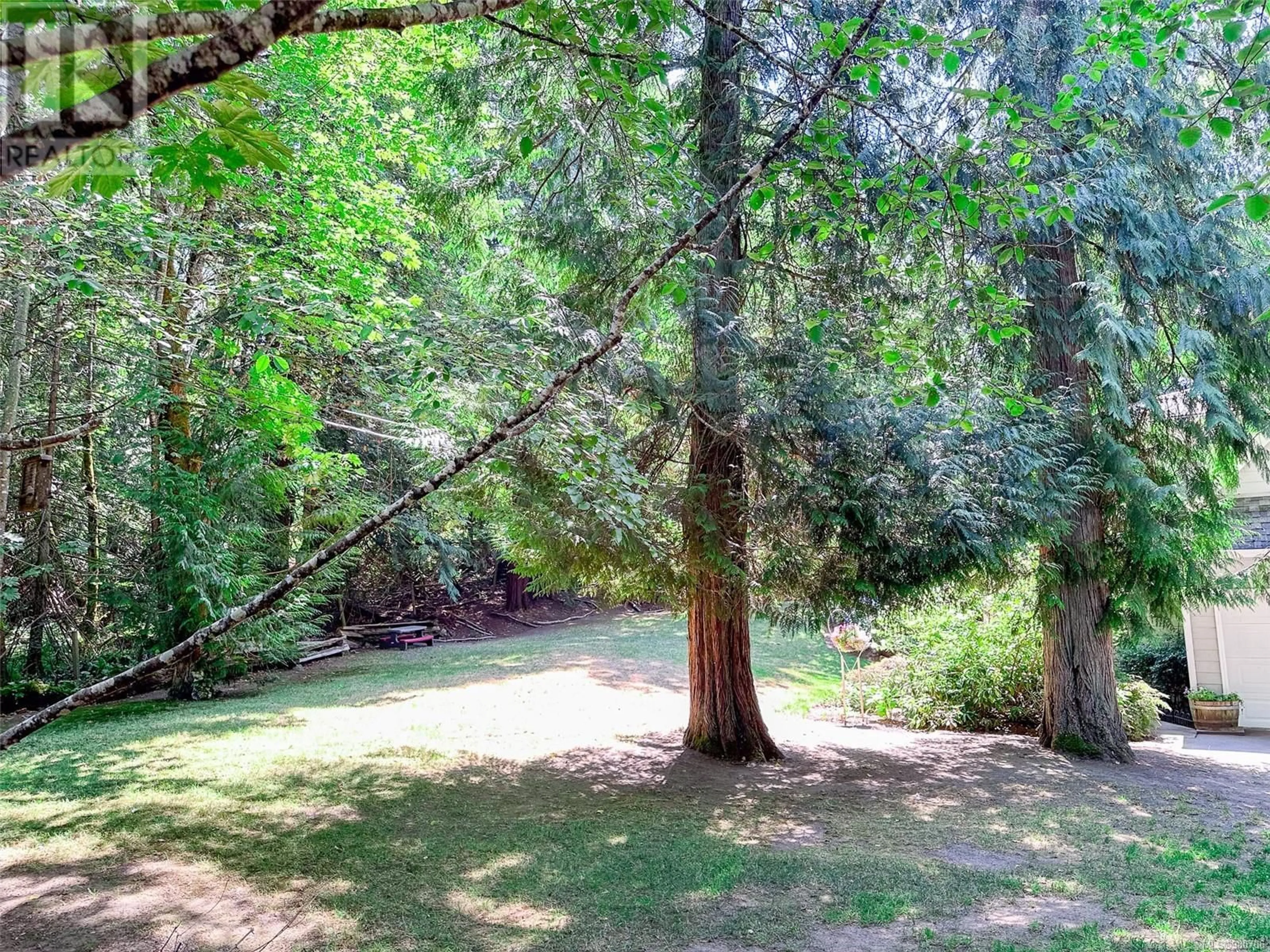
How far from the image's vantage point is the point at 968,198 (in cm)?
294

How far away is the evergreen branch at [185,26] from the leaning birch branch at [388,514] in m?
0.92

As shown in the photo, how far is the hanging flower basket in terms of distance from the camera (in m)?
9.76

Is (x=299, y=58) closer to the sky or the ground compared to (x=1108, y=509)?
closer to the sky

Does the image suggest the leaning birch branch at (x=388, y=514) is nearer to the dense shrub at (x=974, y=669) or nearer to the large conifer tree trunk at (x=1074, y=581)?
the large conifer tree trunk at (x=1074, y=581)

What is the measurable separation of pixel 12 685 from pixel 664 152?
10.5 metres

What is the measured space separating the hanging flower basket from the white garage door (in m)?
0.12

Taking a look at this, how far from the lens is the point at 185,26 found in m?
1.38

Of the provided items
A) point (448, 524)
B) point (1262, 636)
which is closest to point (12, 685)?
point (448, 524)

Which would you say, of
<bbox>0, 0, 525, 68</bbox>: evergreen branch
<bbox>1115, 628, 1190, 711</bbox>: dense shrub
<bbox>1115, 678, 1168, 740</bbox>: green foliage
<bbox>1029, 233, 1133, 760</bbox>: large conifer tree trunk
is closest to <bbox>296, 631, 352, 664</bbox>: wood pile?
<bbox>1029, 233, 1133, 760</bbox>: large conifer tree trunk

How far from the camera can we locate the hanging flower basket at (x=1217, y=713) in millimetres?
9758

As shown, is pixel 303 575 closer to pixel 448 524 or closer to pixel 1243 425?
pixel 1243 425

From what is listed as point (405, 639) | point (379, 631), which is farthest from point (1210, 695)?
point (379, 631)

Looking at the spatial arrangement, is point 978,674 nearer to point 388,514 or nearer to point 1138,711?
point 1138,711

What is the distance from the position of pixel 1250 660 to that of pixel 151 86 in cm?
1251
